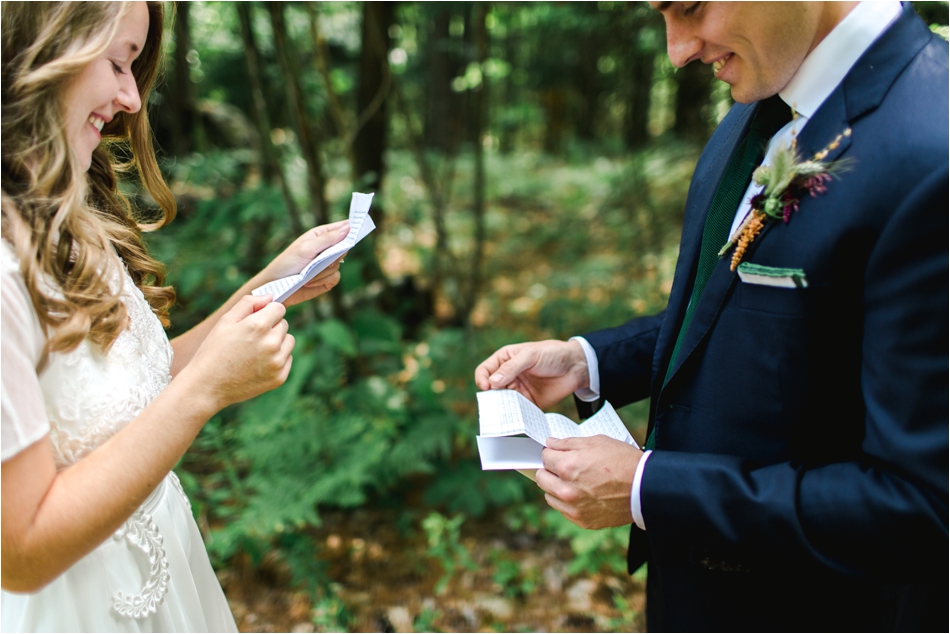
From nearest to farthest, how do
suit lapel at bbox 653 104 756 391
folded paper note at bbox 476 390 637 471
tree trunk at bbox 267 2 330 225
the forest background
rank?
folded paper note at bbox 476 390 637 471 < suit lapel at bbox 653 104 756 391 < the forest background < tree trunk at bbox 267 2 330 225

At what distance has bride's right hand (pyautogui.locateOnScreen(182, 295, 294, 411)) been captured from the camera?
54.4 inches

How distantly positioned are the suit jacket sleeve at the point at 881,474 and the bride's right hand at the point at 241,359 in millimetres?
988

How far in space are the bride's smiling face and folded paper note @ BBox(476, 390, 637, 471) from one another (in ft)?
3.80

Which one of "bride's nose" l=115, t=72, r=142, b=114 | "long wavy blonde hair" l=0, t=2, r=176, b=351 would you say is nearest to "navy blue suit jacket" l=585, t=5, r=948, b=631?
"long wavy blonde hair" l=0, t=2, r=176, b=351

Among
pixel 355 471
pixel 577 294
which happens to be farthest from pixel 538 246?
pixel 355 471

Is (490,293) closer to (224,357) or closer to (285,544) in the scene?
(285,544)

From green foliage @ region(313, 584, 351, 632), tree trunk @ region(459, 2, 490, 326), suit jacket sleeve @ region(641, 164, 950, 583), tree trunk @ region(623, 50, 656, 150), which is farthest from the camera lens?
tree trunk @ region(623, 50, 656, 150)

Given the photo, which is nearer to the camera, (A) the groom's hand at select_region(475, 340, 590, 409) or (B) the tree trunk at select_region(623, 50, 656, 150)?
(A) the groom's hand at select_region(475, 340, 590, 409)

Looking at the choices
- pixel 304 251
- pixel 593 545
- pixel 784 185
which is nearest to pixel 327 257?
pixel 304 251

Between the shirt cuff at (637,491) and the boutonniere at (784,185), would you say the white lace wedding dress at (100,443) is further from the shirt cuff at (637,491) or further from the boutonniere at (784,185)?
the boutonniere at (784,185)

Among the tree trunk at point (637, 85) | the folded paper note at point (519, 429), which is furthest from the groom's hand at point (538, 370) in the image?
the tree trunk at point (637, 85)

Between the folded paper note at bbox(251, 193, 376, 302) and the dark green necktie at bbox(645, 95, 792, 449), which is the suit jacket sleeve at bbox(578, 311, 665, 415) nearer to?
the dark green necktie at bbox(645, 95, 792, 449)

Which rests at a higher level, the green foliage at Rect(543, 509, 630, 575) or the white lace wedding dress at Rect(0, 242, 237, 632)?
the white lace wedding dress at Rect(0, 242, 237, 632)

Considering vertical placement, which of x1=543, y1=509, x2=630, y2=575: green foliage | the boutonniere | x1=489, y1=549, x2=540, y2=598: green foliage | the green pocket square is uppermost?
the boutonniere
